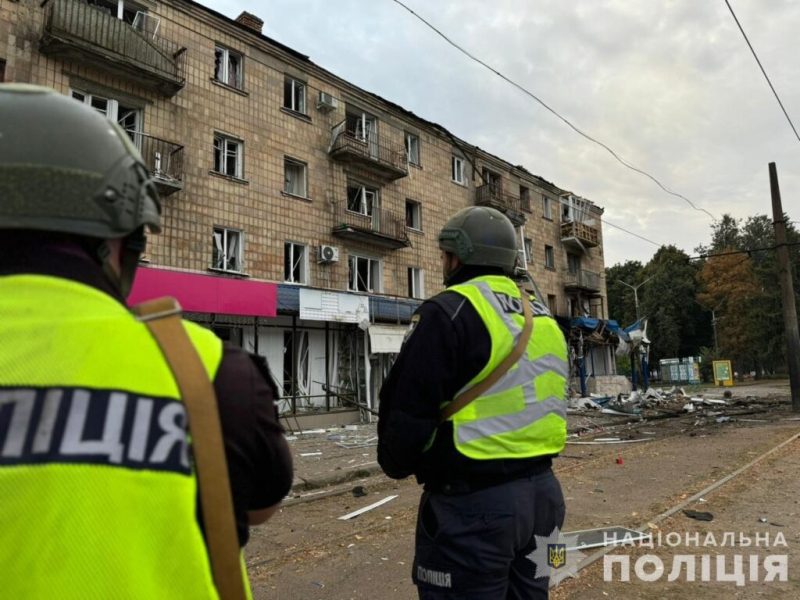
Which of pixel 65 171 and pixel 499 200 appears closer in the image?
pixel 65 171

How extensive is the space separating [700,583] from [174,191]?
13.3m

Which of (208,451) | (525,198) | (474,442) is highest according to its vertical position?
(525,198)

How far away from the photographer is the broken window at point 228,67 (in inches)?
602

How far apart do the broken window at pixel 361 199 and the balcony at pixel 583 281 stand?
1405 centimetres

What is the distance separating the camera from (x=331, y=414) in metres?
15.9

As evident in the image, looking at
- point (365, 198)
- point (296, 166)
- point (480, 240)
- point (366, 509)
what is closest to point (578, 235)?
point (365, 198)

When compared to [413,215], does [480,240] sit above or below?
below

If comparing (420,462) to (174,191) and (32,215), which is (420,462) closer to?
(32,215)

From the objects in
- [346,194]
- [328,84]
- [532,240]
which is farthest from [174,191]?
[532,240]

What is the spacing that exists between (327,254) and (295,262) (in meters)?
1.02

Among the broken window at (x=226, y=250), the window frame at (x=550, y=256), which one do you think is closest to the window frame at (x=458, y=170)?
the window frame at (x=550, y=256)

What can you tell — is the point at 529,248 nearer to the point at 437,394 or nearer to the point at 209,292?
the point at 209,292

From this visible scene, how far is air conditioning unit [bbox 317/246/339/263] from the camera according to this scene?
54.1 feet

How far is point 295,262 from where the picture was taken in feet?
54.1
